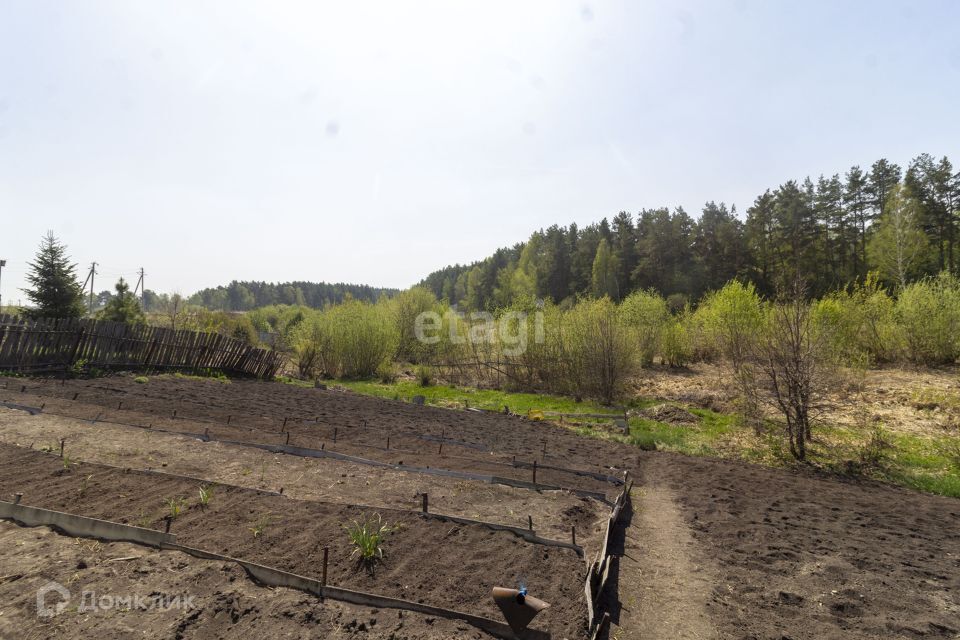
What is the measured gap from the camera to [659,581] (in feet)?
13.7

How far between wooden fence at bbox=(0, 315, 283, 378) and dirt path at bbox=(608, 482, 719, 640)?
14.5 metres

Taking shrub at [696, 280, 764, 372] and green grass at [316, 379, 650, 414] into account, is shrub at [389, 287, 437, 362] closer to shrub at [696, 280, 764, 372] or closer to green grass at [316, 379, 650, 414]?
green grass at [316, 379, 650, 414]

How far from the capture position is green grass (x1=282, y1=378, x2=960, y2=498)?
25.5ft

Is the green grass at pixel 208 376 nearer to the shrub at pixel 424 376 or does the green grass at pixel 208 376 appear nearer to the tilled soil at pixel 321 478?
the shrub at pixel 424 376

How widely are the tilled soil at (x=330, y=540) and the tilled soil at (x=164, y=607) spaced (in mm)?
258

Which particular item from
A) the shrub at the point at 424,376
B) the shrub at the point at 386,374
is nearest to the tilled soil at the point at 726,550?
the shrub at the point at 424,376

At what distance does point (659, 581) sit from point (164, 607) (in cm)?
394

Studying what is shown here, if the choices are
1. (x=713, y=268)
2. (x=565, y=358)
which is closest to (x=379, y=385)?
(x=565, y=358)

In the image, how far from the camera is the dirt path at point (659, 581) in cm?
345

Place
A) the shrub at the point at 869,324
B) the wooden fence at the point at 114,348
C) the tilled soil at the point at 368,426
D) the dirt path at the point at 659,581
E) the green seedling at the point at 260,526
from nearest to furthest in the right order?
the dirt path at the point at 659,581 → the green seedling at the point at 260,526 → the tilled soil at the point at 368,426 → the wooden fence at the point at 114,348 → the shrub at the point at 869,324

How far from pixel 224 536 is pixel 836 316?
21497mm

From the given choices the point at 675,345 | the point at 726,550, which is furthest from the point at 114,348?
the point at 675,345

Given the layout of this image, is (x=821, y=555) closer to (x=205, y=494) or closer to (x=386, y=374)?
(x=205, y=494)

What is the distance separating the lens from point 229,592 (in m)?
3.26
